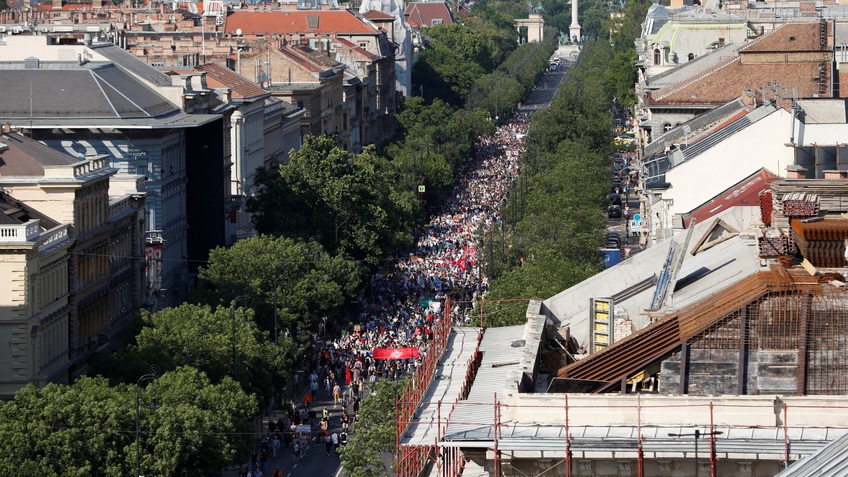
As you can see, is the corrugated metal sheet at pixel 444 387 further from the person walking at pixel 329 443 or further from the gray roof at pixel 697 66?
the gray roof at pixel 697 66

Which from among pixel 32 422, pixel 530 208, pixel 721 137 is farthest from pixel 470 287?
pixel 32 422

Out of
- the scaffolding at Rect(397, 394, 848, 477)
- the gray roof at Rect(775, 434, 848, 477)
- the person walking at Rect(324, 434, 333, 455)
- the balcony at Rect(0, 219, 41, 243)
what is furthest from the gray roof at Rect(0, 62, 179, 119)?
the gray roof at Rect(775, 434, 848, 477)

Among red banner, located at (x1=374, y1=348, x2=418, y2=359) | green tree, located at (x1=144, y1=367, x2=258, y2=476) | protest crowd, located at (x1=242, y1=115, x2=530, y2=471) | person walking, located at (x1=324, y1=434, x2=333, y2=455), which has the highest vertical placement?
green tree, located at (x1=144, y1=367, x2=258, y2=476)

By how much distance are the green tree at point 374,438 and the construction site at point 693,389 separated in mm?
22579

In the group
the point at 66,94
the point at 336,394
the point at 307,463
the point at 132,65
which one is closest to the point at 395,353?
the point at 336,394

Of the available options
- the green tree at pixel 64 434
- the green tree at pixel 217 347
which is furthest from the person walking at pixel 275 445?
the green tree at pixel 64 434

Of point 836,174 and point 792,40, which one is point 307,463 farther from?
point 792,40

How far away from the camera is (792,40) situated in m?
91.2

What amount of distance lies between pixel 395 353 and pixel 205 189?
21601 mm

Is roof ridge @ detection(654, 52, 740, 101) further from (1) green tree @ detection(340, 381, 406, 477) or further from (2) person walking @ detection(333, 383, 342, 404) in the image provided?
(1) green tree @ detection(340, 381, 406, 477)

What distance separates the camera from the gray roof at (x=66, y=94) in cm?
8194

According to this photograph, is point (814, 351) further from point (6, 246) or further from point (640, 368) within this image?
point (6, 246)

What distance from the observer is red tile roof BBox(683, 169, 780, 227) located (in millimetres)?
50500

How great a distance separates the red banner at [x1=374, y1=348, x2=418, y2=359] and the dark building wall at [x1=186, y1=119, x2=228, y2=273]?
17.8 m
